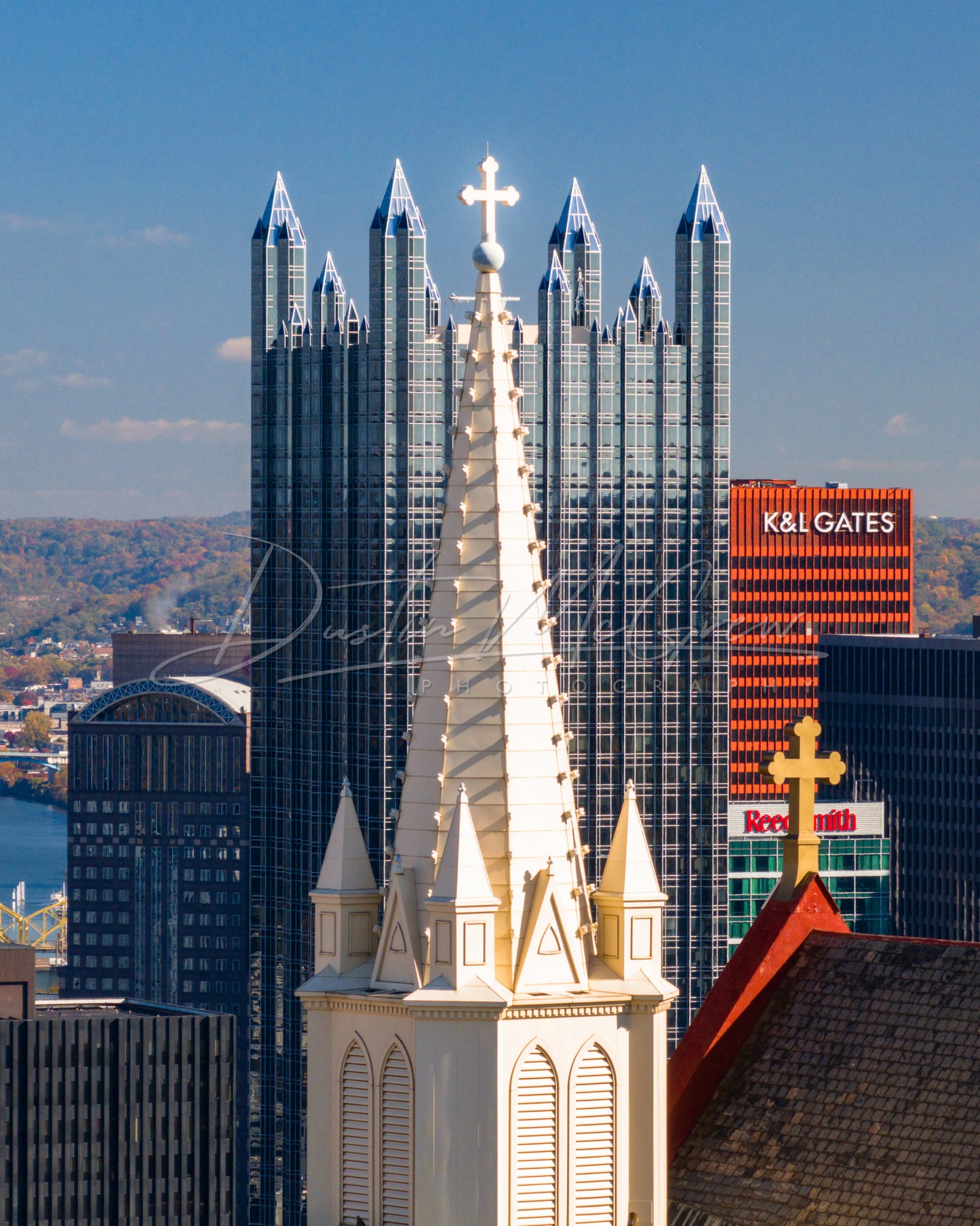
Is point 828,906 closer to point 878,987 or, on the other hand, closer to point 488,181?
point 878,987

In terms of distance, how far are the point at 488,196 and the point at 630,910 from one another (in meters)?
13.1

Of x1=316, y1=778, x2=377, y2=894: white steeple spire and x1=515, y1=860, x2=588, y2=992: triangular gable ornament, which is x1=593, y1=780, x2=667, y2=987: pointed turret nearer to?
x1=515, y1=860, x2=588, y2=992: triangular gable ornament

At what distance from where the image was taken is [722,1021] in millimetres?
54812

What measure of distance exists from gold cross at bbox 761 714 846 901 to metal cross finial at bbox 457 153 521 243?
12729 millimetres

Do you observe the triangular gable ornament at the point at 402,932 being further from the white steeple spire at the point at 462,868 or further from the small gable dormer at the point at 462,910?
the white steeple spire at the point at 462,868

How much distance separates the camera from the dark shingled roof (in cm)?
4878

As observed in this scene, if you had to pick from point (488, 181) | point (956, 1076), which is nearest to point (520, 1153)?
point (956, 1076)

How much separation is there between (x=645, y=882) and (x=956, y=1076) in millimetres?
7143

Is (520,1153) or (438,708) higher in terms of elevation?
(438,708)

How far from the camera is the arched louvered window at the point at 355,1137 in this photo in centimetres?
4662

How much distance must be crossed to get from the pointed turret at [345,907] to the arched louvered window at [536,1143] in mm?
4176

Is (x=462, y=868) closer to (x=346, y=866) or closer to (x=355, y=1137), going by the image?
(x=346, y=866)

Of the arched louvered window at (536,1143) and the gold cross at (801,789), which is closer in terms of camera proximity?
the arched louvered window at (536,1143)

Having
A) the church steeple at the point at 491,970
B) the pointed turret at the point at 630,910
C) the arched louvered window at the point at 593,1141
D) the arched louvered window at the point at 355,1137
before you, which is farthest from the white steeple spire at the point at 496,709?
the arched louvered window at the point at 355,1137
